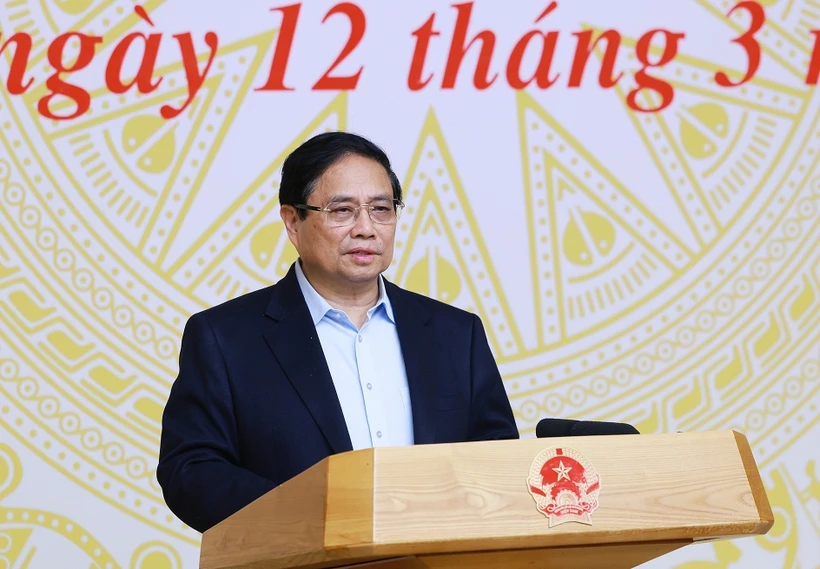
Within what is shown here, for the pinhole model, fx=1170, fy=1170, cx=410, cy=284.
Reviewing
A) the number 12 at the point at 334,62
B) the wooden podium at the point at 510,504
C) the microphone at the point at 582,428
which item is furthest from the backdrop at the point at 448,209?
the wooden podium at the point at 510,504

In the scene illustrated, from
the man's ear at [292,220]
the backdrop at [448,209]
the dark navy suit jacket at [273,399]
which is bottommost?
the dark navy suit jacket at [273,399]

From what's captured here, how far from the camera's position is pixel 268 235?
321 cm

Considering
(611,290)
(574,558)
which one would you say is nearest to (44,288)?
(611,290)

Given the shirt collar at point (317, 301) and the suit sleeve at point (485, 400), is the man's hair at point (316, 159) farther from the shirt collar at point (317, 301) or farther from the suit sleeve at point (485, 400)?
the suit sleeve at point (485, 400)

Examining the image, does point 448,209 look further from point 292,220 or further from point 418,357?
point 418,357

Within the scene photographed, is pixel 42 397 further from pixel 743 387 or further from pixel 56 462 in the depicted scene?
pixel 743 387

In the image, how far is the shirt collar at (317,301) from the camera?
2234 mm

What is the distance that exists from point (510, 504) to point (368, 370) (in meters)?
0.81

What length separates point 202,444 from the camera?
1984 millimetres

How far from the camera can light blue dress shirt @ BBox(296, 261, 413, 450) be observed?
2.09 meters

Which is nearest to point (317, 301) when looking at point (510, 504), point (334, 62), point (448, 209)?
point (510, 504)

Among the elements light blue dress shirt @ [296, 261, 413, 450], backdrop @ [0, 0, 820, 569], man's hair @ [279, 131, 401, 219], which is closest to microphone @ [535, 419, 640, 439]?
light blue dress shirt @ [296, 261, 413, 450]

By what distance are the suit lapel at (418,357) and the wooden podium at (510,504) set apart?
56 centimetres

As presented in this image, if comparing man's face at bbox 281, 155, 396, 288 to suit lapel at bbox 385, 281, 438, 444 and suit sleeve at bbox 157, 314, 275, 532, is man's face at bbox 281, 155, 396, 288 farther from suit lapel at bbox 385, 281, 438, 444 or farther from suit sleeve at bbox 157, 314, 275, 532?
suit sleeve at bbox 157, 314, 275, 532
